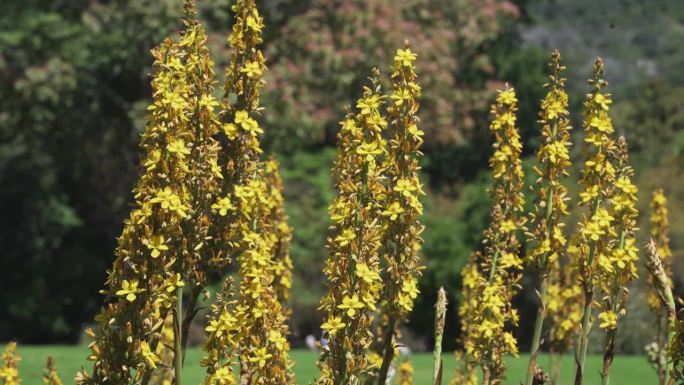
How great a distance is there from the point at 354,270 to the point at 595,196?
4.83 ft

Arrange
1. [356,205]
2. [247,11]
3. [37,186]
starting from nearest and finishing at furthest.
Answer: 1. [356,205]
2. [247,11]
3. [37,186]

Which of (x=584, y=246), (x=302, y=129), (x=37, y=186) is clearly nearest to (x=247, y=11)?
(x=584, y=246)

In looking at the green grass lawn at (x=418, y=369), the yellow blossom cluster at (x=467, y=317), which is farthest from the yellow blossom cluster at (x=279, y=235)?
the green grass lawn at (x=418, y=369)

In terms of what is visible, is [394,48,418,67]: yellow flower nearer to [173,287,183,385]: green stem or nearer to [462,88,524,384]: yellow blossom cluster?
[462,88,524,384]: yellow blossom cluster

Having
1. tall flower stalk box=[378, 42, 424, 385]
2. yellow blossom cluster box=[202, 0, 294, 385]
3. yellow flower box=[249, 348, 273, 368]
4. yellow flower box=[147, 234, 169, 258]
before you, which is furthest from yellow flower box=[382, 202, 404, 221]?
yellow flower box=[147, 234, 169, 258]

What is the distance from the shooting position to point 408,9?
27.8 m

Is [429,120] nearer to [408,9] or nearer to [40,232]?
[408,9]

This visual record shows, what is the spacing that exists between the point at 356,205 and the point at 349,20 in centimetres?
2099

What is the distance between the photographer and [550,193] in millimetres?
6059

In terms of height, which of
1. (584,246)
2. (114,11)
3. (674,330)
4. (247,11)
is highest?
(114,11)

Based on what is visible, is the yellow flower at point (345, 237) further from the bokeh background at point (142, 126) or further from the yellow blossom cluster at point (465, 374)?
the bokeh background at point (142, 126)

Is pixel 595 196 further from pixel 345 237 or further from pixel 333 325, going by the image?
pixel 333 325

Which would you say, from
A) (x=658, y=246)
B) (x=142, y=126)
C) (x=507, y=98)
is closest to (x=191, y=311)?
(x=507, y=98)

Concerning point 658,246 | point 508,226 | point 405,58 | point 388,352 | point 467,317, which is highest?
point 405,58
